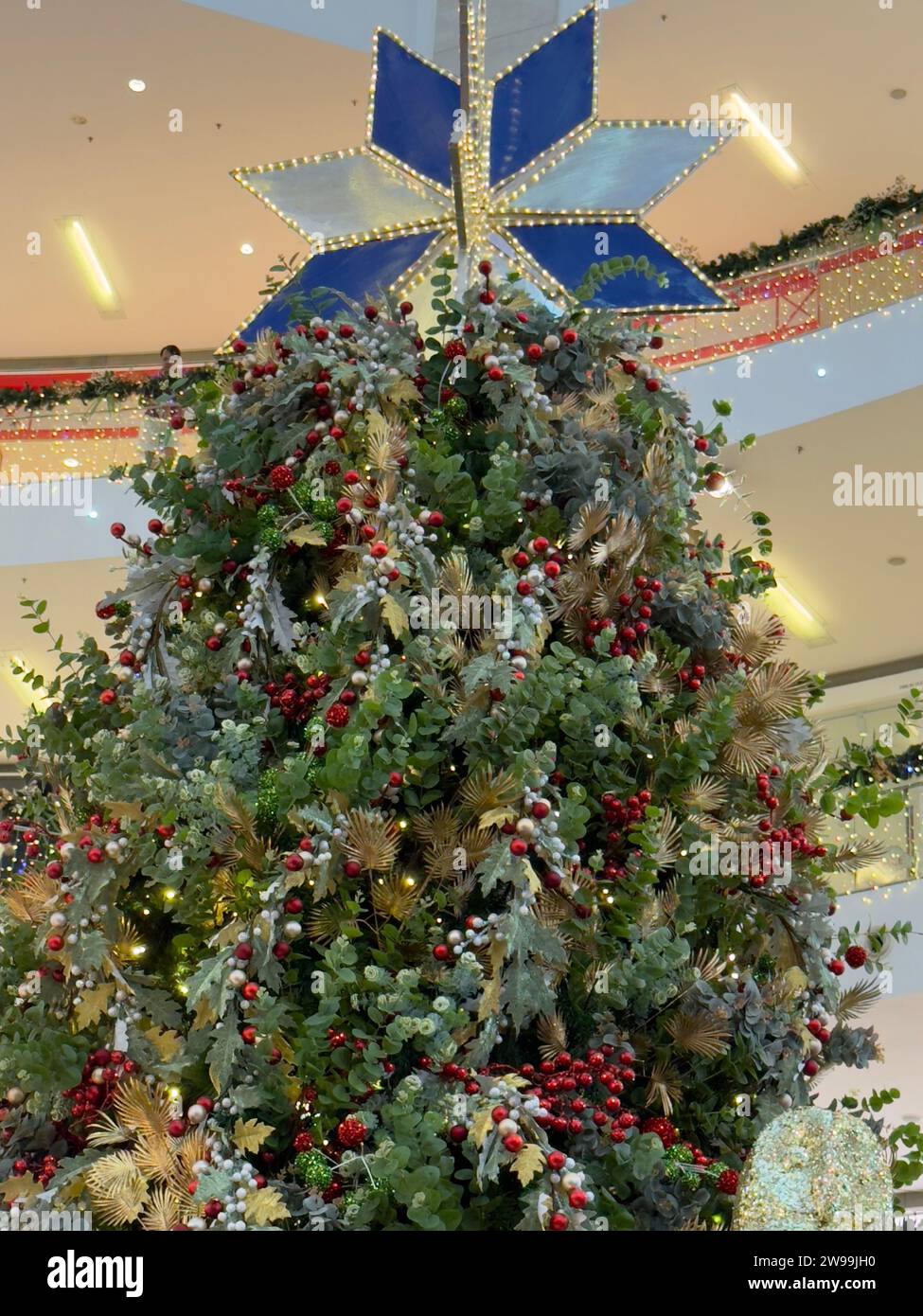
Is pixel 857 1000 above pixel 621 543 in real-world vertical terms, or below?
below

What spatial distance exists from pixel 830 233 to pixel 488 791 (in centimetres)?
1053

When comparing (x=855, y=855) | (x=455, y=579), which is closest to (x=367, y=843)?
(x=455, y=579)

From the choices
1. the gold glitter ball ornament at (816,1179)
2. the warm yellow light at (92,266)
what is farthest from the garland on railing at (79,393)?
the gold glitter ball ornament at (816,1179)

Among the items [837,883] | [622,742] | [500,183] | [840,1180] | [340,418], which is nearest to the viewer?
[840,1180]

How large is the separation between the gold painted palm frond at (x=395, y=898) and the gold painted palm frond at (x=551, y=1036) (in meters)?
0.25

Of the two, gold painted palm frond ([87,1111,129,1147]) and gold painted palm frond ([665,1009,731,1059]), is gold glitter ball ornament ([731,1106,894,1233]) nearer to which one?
gold painted palm frond ([665,1009,731,1059])

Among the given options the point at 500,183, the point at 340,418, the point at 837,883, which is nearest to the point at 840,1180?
the point at 340,418

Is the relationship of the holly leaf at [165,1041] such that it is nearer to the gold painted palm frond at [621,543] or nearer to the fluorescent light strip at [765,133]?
the gold painted palm frond at [621,543]

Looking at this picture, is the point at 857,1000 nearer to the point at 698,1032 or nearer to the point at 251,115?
the point at 698,1032

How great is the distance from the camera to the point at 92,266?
47.3 feet

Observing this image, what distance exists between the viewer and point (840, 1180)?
1709mm

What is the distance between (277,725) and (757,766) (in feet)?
2.60

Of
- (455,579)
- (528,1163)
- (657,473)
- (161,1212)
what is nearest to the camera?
(528,1163)

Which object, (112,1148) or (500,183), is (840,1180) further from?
(500,183)
